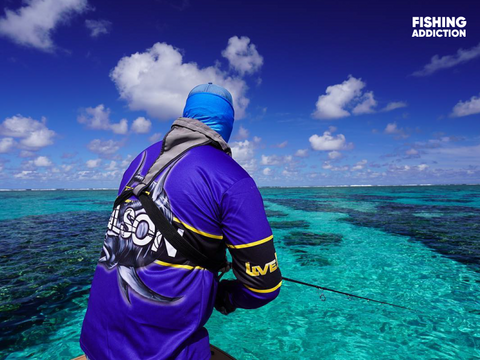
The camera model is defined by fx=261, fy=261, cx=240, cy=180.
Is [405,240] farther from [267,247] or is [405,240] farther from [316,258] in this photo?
[267,247]

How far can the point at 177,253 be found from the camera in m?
1.62

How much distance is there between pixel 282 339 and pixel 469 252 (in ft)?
40.0

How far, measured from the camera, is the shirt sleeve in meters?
1.64

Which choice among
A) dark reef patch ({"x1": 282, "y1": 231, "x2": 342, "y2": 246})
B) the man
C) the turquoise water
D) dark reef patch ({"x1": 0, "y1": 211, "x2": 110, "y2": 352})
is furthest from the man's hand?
dark reef patch ({"x1": 282, "y1": 231, "x2": 342, "y2": 246})

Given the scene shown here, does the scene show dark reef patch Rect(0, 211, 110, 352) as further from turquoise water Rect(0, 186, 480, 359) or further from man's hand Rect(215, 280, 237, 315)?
man's hand Rect(215, 280, 237, 315)

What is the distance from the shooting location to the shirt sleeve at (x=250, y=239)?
64.7 inches

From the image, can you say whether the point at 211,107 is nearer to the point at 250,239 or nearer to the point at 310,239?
the point at 250,239

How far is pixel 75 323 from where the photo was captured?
6.55 metres

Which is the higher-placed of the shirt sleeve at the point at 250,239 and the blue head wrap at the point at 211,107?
the blue head wrap at the point at 211,107

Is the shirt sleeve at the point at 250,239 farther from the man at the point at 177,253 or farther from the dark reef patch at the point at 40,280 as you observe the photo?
the dark reef patch at the point at 40,280

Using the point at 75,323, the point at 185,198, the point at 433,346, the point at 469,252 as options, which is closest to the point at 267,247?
the point at 185,198

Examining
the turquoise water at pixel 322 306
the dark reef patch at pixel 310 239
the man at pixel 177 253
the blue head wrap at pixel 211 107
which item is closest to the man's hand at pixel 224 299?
the man at pixel 177 253

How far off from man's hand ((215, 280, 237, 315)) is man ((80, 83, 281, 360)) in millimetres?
251

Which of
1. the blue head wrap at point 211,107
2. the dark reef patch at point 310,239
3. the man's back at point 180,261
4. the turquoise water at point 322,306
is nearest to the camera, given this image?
the man's back at point 180,261
